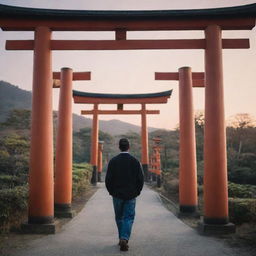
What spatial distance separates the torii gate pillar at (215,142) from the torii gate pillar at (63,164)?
3.78m

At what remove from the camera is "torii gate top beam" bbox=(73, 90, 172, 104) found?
17739 millimetres

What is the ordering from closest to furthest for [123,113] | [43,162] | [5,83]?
[43,162]
[123,113]
[5,83]

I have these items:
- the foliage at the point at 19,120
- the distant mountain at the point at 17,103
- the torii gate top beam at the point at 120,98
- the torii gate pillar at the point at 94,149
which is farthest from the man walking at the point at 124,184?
the distant mountain at the point at 17,103

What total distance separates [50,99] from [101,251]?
328 cm

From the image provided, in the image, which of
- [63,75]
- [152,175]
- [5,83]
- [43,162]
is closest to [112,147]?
[152,175]

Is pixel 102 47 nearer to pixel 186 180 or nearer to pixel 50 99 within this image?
pixel 50 99

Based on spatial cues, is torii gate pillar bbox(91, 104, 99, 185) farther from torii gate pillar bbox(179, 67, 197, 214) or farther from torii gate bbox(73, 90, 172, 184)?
torii gate pillar bbox(179, 67, 197, 214)

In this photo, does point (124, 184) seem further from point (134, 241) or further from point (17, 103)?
point (17, 103)

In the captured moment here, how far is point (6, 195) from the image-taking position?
20.4ft

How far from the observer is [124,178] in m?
4.83

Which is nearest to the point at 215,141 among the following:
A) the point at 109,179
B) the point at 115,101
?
the point at 109,179

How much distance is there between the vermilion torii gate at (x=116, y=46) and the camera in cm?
611

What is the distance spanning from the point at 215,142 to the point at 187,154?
8.39ft

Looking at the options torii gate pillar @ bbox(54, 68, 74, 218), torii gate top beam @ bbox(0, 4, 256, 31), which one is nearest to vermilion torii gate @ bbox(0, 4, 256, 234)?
torii gate top beam @ bbox(0, 4, 256, 31)
